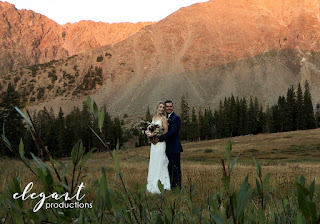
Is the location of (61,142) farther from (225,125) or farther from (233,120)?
(233,120)

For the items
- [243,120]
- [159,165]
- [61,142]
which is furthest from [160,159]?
[243,120]

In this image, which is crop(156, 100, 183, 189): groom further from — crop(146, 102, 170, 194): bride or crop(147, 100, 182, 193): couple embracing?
crop(146, 102, 170, 194): bride

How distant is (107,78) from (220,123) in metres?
66.8

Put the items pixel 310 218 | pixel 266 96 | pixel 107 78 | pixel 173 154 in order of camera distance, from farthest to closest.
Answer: pixel 107 78, pixel 266 96, pixel 173 154, pixel 310 218

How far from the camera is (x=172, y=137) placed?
8.52 m

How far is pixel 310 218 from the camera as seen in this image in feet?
1.89

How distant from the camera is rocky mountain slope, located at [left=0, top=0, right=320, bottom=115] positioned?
11912cm

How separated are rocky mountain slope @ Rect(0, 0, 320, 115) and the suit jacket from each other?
10726 centimetres

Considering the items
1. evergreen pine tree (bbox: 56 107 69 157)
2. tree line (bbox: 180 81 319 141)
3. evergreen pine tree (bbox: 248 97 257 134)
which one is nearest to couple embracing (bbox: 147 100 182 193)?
evergreen pine tree (bbox: 56 107 69 157)

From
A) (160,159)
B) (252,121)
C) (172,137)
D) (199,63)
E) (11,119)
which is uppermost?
(199,63)

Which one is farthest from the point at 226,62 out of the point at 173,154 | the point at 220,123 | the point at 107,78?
the point at 173,154

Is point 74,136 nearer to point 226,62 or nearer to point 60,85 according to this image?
point 60,85

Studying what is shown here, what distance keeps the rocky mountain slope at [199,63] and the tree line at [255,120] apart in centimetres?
2445

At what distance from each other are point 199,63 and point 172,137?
123677 millimetres
